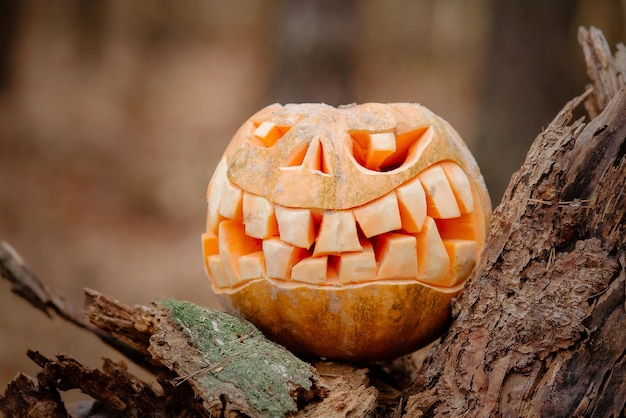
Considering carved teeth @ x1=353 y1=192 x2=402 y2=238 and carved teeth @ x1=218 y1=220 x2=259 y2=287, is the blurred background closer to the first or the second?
carved teeth @ x1=218 y1=220 x2=259 y2=287

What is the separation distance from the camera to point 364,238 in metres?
2.27

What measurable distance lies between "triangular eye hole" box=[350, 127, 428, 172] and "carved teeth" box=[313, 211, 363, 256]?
268 mm

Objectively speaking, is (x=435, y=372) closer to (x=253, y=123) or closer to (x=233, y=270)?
(x=233, y=270)

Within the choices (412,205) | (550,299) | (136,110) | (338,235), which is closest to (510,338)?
(550,299)

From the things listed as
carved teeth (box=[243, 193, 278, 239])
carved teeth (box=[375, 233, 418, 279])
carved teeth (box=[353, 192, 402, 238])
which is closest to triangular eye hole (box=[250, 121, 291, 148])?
carved teeth (box=[243, 193, 278, 239])

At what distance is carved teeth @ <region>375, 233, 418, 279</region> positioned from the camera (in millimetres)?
2184

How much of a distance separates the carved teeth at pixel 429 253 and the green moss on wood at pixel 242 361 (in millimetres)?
493

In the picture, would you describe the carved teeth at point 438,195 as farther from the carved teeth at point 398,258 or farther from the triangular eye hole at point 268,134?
the triangular eye hole at point 268,134

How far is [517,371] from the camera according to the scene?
2.04 meters

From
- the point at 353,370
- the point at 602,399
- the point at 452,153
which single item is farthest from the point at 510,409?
the point at 452,153

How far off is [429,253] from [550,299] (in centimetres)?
40

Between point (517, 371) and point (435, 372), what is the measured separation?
0.90 feet

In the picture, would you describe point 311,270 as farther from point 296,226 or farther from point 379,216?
point 379,216

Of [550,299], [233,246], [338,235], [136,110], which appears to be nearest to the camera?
[550,299]
